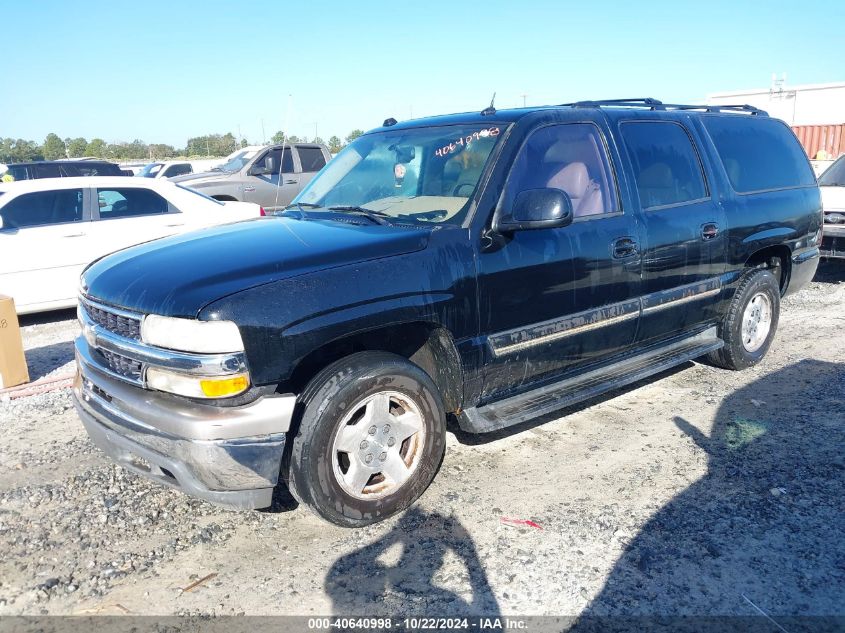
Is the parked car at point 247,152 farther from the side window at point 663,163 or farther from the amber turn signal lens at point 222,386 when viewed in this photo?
the amber turn signal lens at point 222,386

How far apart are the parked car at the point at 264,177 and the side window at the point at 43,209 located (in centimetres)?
532

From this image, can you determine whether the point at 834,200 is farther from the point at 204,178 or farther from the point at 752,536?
the point at 204,178

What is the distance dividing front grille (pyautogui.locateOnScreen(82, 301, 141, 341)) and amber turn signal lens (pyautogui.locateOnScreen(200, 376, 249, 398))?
1.43ft

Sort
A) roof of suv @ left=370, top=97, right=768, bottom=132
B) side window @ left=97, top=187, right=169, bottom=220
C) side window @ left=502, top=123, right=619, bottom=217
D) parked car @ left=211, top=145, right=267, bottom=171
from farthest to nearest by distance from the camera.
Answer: parked car @ left=211, top=145, right=267, bottom=171
side window @ left=97, top=187, right=169, bottom=220
roof of suv @ left=370, top=97, right=768, bottom=132
side window @ left=502, top=123, right=619, bottom=217

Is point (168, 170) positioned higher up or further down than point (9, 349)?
higher up

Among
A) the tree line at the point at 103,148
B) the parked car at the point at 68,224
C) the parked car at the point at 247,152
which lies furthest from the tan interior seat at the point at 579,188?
the tree line at the point at 103,148

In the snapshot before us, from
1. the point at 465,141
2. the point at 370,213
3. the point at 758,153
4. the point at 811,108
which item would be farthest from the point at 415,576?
the point at 811,108

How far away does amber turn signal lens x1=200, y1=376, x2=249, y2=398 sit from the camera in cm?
294

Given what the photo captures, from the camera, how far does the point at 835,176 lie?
10.3 metres

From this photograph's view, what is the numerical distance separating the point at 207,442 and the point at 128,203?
647 centimetres

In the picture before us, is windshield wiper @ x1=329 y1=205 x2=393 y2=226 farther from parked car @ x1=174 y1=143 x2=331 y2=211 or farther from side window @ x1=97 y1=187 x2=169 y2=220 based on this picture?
parked car @ x1=174 y1=143 x2=331 y2=211

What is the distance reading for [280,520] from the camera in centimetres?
359

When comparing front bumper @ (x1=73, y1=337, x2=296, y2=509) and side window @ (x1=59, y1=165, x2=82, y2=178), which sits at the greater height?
side window @ (x1=59, y1=165, x2=82, y2=178)

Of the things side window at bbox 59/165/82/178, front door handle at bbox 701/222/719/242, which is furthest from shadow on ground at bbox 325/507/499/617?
side window at bbox 59/165/82/178
